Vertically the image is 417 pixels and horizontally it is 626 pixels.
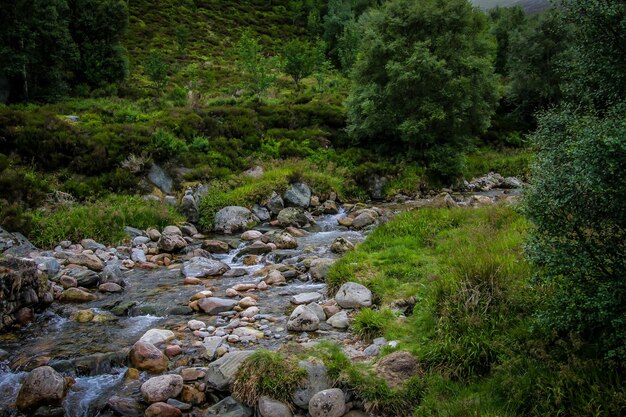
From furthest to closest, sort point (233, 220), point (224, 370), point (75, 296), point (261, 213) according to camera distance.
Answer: point (261, 213) < point (233, 220) < point (75, 296) < point (224, 370)

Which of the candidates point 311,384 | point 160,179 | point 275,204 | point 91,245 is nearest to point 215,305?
point 311,384

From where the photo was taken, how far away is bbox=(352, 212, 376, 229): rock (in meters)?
15.8

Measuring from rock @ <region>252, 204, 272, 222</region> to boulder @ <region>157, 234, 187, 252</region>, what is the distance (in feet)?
13.7

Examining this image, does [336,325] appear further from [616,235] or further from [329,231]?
[329,231]

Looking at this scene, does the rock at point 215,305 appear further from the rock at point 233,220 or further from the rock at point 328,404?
the rock at point 233,220

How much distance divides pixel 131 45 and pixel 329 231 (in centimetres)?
4830

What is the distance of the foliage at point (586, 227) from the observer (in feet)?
12.5

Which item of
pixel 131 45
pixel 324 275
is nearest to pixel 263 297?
pixel 324 275

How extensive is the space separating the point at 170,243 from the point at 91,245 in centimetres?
227

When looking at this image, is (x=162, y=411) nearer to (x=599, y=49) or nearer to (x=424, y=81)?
(x=599, y=49)

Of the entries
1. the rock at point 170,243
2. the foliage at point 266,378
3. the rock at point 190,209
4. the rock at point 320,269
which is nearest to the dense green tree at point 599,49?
the foliage at point 266,378

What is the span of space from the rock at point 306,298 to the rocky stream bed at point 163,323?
0.09 feet

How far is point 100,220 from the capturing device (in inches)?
555

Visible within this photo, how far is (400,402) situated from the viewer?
16.3 ft
